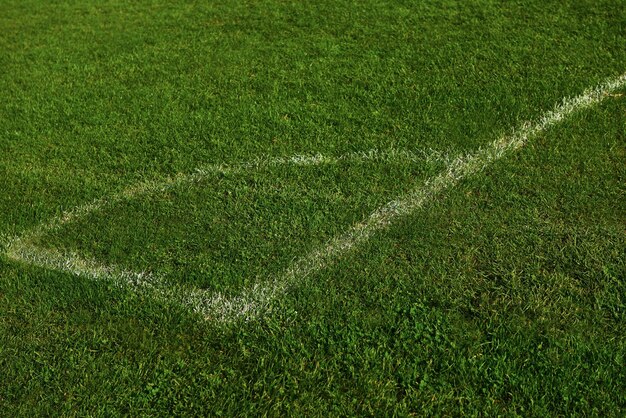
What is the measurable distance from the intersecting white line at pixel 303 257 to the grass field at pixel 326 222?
1 cm

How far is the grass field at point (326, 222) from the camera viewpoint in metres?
2.66

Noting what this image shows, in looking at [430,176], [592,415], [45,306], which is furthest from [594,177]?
[45,306]

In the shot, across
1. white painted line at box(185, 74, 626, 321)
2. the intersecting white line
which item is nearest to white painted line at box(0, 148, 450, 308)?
the intersecting white line

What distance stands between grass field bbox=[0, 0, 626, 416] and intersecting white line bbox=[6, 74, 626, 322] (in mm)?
14

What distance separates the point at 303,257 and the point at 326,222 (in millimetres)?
303

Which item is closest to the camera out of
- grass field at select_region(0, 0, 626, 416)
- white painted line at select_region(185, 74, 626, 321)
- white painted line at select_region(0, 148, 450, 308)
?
grass field at select_region(0, 0, 626, 416)

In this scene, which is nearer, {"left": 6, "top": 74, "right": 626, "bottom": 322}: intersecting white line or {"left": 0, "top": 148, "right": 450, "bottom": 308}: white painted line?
{"left": 6, "top": 74, "right": 626, "bottom": 322}: intersecting white line

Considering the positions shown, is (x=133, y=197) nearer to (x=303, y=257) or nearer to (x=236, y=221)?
(x=236, y=221)

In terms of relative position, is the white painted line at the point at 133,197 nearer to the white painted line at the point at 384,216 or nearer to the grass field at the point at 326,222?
the grass field at the point at 326,222

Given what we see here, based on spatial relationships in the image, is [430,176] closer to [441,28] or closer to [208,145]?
[208,145]

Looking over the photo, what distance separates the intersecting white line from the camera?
10.0 feet

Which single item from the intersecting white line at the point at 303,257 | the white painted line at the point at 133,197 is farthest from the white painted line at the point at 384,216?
the white painted line at the point at 133,197

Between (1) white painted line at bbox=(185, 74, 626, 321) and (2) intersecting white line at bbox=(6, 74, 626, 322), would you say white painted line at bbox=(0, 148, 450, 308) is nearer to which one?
(2) intersecting white line at bbox=(6, 74, 626, 322)

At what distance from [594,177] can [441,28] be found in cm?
251
